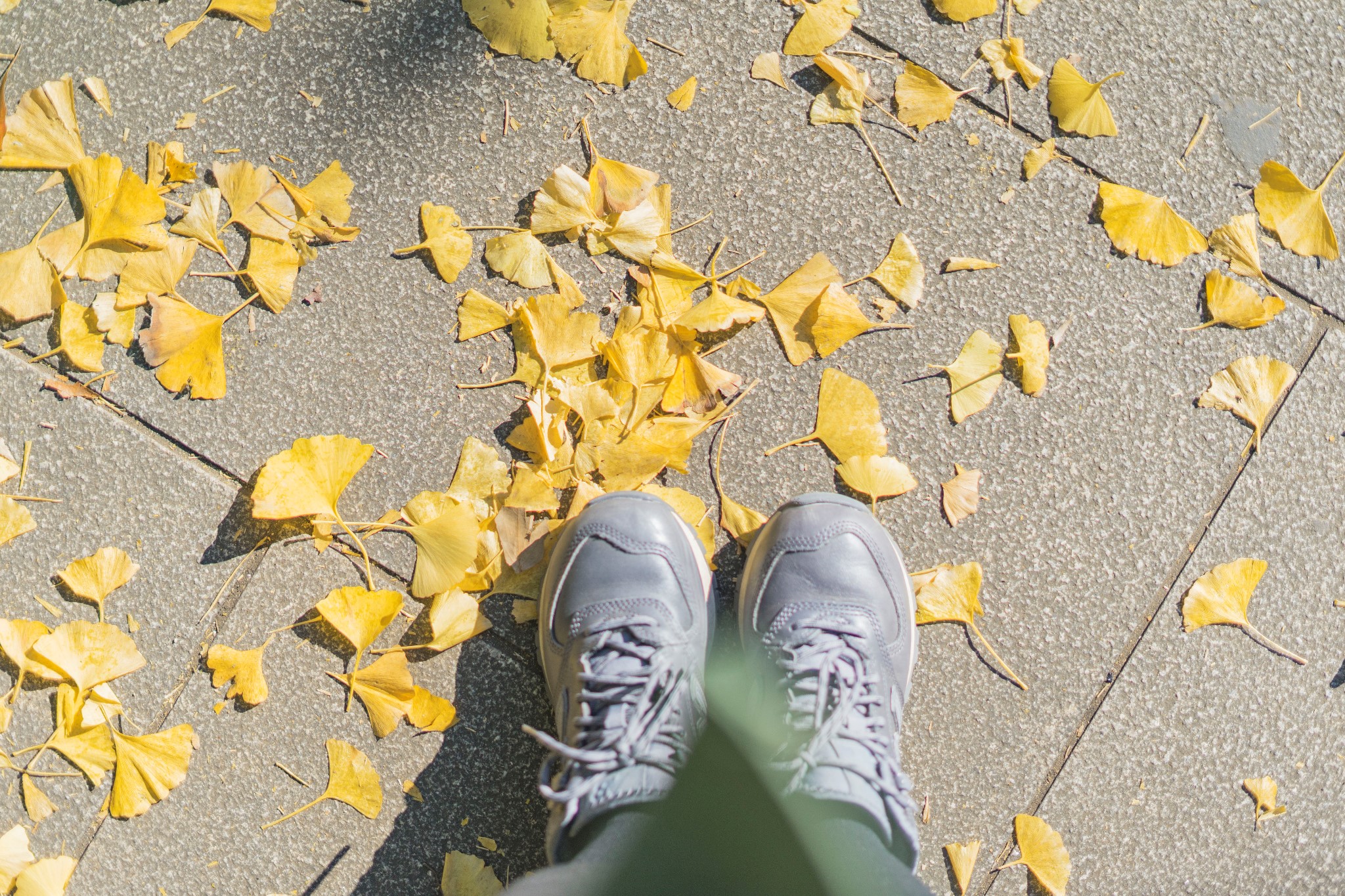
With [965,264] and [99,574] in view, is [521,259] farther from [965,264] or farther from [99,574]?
[99,574]

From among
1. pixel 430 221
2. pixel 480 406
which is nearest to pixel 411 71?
pixel 430 221

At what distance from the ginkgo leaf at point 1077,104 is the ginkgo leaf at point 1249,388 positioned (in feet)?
1.47

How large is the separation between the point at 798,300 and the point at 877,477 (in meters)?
0.31

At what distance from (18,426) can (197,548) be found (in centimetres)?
37

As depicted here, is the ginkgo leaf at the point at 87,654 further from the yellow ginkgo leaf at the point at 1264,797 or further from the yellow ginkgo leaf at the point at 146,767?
the yellow ginkgo leaf at the point at 1264,797

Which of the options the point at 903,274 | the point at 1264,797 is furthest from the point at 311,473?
the point at 1264,797

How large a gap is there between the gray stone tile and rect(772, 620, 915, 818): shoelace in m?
0.35

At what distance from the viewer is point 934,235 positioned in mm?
1303

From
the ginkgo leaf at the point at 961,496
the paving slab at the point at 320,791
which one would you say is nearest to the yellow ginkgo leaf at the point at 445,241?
the paving slab at the point at 320,791

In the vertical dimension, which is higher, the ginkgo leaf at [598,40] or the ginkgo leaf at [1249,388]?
the ginkgo leaf at [598,40]

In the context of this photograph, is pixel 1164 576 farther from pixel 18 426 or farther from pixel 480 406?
pixel 18 426

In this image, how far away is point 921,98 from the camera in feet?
4.27

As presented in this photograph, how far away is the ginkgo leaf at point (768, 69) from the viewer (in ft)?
4.26

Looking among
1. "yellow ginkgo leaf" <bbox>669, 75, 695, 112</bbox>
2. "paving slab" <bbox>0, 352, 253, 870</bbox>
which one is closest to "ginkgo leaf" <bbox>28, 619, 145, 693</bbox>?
"paving slab" <bbox>0, 352, 253, 870</bbox>
